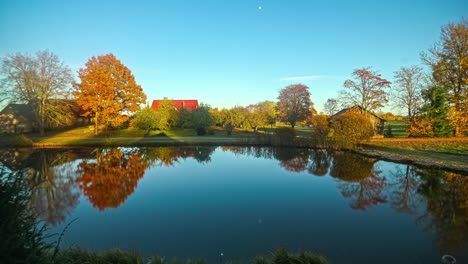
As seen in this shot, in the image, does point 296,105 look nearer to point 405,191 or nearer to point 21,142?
point 405,191

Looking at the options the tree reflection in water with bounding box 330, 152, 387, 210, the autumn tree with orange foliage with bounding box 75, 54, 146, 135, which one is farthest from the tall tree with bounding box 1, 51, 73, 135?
the tree reflection in water with bounding box 330, 152, 387, 210

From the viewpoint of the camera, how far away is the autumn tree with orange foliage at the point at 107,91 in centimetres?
2952

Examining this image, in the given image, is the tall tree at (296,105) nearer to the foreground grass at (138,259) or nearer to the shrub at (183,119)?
the shrub at (183,119)

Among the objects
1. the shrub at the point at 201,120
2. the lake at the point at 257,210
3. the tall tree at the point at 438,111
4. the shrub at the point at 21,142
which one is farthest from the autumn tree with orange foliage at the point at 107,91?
the tall tree at the point at 438,111

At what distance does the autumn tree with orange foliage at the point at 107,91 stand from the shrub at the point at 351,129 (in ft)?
91.4

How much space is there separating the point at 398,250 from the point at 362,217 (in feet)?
6.22

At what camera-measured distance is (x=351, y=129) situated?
20547 millimetres

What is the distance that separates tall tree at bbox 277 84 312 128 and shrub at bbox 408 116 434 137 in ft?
57.9

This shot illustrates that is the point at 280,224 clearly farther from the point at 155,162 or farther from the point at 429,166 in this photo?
the point at 429,166

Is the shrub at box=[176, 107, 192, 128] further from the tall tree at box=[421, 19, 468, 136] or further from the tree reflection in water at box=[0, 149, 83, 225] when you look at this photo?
the tall tree at box=[421, 19, 468, 136]

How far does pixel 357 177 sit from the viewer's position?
11.8m

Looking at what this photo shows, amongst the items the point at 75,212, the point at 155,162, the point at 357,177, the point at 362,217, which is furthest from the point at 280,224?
the point at 155,162

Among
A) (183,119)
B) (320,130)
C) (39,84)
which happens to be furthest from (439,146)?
(39,84)

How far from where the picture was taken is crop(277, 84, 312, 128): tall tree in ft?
141
